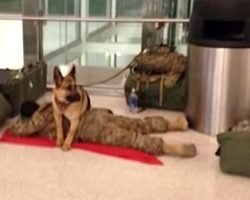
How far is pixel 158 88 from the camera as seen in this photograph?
80.2 inches

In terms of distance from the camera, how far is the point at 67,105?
1.65 meters

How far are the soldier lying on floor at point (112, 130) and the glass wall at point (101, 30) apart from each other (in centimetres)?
71

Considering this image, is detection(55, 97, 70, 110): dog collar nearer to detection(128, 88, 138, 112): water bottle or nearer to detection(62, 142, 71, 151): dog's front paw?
detection(62, 142, 71, 151): dog's front paw

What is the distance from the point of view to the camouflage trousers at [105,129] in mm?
1638

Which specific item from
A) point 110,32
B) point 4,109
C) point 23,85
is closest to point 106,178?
point 4,109

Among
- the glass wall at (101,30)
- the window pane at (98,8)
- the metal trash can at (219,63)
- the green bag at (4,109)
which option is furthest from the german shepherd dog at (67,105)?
the window pane at (98,8)

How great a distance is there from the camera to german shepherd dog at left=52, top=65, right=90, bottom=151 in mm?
1621

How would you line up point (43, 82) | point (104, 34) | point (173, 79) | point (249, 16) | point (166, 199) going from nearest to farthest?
point (166, 199) < point (249, 16) < point (173, 79) < point (43, 82) < point (104, 34)

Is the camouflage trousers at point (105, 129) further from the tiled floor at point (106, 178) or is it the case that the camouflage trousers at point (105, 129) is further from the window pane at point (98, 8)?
the window pane at point (98, 8)

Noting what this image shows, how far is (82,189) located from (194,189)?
0.37 meters

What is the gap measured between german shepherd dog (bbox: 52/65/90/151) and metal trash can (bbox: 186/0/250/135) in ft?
1.79

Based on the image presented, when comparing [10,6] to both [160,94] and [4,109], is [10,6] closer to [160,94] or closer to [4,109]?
[4,109]

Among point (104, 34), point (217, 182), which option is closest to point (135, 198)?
point (217, 182)

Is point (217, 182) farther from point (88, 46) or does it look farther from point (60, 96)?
point (88, 46)
